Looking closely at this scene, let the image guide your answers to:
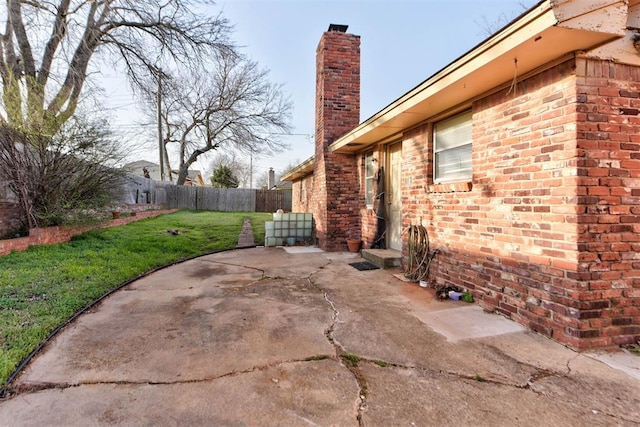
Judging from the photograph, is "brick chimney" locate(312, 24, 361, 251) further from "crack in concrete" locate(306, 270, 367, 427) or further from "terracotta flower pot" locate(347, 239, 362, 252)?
"crack in concrete" locate(306, 270, 367, 427)

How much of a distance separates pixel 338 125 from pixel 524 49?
5025 mm

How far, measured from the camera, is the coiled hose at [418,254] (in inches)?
167

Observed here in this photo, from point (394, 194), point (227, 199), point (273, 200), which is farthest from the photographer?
point (273, 200)

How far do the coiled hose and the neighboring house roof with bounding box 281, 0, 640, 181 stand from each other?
1.66 metres

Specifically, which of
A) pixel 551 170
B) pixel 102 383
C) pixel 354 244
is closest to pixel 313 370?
pixel 102 383

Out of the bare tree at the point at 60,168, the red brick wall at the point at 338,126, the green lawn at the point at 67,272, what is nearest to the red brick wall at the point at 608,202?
the green lawn at the point at 67,272

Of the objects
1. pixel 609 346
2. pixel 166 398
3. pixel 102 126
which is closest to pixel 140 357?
pixel 166 398

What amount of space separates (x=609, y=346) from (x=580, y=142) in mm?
1605

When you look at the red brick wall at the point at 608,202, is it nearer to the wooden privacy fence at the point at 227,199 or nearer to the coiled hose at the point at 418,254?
the coiled hose at the point at 418,254

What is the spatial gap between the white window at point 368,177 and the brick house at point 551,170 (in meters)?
2.90

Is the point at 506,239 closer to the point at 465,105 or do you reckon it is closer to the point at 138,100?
the point at 465,105

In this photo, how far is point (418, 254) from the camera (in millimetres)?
4375

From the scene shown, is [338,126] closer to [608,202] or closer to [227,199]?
[608,202]

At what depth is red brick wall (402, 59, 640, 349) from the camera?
2395 mm
